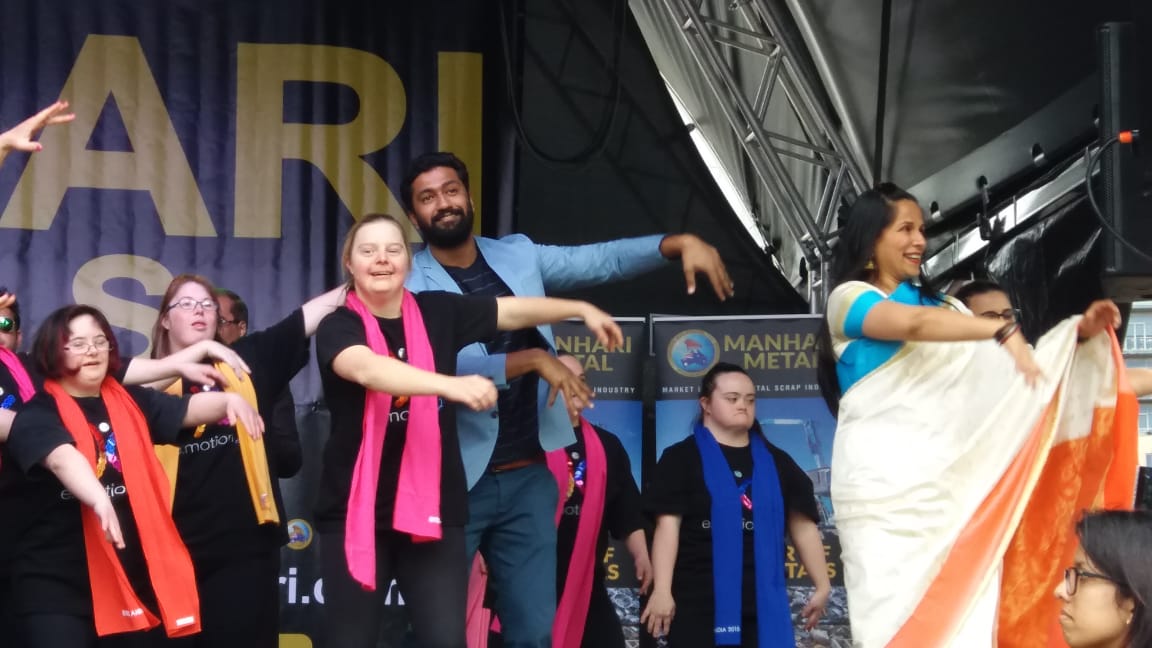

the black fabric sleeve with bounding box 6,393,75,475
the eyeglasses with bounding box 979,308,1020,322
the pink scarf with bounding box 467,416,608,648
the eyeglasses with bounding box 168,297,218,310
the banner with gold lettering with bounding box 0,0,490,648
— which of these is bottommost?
the pink scarf with bounding box 467,416,608,648

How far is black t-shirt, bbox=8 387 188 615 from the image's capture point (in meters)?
3.71

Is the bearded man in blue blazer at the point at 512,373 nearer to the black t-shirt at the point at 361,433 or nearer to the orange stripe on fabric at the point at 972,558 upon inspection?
the black t-shirt at the point at 361,433

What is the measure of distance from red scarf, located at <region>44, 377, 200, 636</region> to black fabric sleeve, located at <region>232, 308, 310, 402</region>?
1.13 feet

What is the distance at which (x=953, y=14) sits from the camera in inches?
209

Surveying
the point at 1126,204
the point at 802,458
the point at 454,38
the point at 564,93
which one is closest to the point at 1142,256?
the point at 1126,204

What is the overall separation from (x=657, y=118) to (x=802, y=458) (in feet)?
7.36

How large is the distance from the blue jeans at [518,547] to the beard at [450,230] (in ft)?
2.18

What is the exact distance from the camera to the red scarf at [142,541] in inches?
148

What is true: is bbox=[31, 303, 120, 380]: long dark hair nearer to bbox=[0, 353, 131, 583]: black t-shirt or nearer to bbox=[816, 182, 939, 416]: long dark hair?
bbox=[0, 353, 131, 583]: black t-shirt

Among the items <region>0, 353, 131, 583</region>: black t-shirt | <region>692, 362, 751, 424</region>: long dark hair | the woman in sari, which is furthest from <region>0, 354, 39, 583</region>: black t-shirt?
<region>692, 362, 751, 424</region>: long dark hair

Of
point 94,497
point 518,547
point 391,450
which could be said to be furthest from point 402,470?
point 94,497

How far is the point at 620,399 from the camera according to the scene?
20.4 feet

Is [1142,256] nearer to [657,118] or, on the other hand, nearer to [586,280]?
[586,280]

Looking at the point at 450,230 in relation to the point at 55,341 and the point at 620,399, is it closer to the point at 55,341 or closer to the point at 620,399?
the point at 55,341
